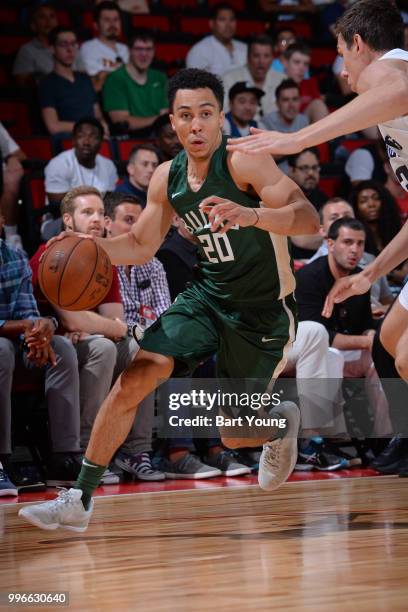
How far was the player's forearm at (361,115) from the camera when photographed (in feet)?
10.1

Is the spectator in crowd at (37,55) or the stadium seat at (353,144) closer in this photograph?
the spectator in crowd at (37,55)

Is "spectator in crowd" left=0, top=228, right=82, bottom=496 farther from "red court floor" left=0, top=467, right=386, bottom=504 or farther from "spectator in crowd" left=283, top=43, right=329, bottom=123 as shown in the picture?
"spectator in crowd" left=283, top=43, right=329, bottom=123

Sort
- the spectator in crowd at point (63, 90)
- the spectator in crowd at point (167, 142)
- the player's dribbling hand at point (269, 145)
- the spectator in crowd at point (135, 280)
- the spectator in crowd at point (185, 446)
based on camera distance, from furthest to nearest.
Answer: the spectator in crowd at point (63, 90) → the spectator in crowd at point (167, 142) → the spectator in crowd at point (135, 280) → the spectator in crowd at point (185, 446) → the player's dribbling hand at point (269, 145)

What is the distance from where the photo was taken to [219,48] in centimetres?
954

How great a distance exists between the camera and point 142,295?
6.11 m

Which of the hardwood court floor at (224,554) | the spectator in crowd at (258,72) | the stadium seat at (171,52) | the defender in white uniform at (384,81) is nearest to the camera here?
the hardwood court floor at (224,554)

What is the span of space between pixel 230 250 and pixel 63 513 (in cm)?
119

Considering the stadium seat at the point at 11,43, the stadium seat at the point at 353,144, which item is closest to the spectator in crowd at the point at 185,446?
the stadium seat at the point at 353,144

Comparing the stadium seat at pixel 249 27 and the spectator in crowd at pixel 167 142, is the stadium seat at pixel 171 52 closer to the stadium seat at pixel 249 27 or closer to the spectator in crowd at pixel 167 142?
the stadium seat at pixel 249 27

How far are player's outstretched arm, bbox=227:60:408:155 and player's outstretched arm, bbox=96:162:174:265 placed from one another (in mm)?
872

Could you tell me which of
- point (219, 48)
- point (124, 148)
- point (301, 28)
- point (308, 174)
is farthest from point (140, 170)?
point (301, 28)

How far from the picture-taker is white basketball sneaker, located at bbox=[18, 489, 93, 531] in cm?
358

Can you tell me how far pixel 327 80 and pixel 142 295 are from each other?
5295mm

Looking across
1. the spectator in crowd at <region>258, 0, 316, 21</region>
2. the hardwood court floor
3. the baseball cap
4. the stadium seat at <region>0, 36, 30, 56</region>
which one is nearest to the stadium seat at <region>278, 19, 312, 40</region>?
the spectator in crowd at <region>258, 0, 316, 21</region>
